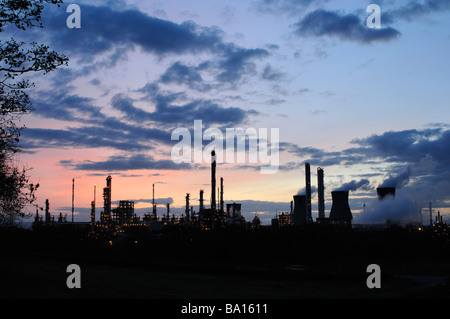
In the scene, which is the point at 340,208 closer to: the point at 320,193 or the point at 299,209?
the point at 320,193

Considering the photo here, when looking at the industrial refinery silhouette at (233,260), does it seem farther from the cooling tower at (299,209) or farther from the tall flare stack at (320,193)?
the cooling tower at (299,209)

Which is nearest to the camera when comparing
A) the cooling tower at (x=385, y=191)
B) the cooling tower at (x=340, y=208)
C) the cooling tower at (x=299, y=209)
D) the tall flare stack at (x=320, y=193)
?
the cooling tower at (x=385, y=191)

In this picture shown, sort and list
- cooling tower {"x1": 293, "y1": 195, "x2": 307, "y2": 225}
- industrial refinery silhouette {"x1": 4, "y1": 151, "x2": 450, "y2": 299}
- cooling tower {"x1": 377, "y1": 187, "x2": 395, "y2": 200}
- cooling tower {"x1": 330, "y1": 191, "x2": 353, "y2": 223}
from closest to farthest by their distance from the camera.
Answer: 1. industrial refinery silhouette {"x1": 4, "y1": 151, "x2": 450, "y2": 299}
2. cooling tower {"x1": 377, "y1": 187, "x2": 395, "y2": 200}
3. cooling tower {"x1": 330, "y1": 191, "x2": 353, "y2": 223}
4. cooling tower {"x1": 293, "y1": 195, "x2": 307, "y2": 225}

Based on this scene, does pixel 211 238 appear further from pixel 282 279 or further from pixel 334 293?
pixel 334 293

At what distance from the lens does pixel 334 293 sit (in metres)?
25.0

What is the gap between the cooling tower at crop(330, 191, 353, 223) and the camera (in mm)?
140500

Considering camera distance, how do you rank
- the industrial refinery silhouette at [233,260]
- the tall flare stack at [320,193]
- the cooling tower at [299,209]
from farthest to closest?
the cooling tower at [299,209], the tall flare stack at [320,193], the industrial refinery silhouette at [233,260]

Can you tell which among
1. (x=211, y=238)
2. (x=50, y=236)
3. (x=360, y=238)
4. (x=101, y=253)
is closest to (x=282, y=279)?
(x=211, y=238)

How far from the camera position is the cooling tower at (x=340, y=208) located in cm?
14050

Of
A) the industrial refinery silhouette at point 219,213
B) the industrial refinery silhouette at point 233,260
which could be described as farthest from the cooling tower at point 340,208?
the industrial refinery silhouette at point 233,260

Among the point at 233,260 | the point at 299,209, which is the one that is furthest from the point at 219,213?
the point at 233,260

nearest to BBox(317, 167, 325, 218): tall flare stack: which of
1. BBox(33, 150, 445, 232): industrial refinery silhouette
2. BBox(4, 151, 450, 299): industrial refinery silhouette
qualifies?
BBox(33, 150, 445, 232): industrial refinery silhouette

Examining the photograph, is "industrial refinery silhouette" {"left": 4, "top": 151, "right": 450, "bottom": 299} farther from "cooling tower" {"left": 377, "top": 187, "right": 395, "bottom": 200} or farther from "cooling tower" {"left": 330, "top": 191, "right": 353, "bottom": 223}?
"cooling tower" {"left": 377, "top": 187, "right": 395, "bottom": 200}

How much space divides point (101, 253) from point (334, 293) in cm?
3943
